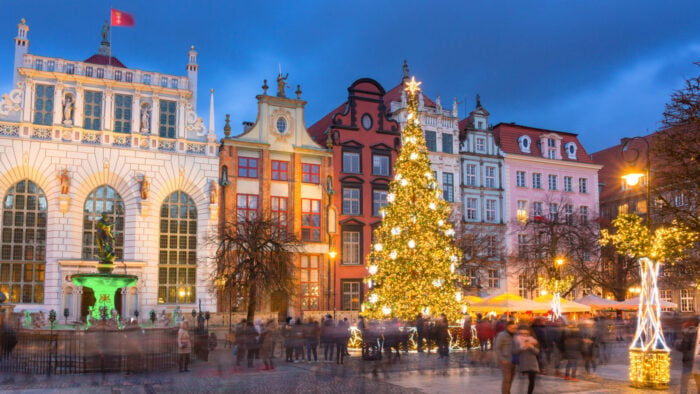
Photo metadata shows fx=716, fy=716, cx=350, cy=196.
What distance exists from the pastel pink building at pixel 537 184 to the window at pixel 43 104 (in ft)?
108

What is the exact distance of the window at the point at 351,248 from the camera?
160 feet

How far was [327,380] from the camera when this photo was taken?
18609 mm

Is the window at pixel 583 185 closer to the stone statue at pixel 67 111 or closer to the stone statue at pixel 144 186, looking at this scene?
the stone statue at pixel 144 186

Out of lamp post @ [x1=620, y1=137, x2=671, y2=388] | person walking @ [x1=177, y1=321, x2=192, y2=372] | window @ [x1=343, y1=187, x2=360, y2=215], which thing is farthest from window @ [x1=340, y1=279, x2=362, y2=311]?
lamp post @ [x1=620, y1=137, x2=671, y2=388]

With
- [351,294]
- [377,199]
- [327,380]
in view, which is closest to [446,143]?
[377,199]

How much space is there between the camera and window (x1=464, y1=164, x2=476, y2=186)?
54.7 meters

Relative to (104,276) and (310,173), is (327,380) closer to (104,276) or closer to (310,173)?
(104,276)

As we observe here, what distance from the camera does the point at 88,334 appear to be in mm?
20109

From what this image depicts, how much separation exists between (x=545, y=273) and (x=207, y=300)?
24.2m

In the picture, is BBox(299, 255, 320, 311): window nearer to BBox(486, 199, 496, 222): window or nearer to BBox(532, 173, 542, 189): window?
BBox(486, 199, 496, 222): window

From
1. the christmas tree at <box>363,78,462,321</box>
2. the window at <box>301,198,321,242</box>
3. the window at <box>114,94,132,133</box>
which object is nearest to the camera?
the christmas tree at <box>363,78,462,321</box>

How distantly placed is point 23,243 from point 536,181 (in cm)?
3815

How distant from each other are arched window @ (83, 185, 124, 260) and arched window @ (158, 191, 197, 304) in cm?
242

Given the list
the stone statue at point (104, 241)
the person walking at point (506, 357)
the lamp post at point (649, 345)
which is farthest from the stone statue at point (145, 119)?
the person walking at point (506, 357)
